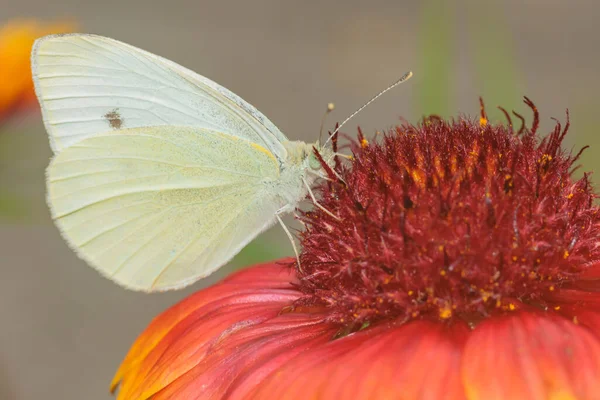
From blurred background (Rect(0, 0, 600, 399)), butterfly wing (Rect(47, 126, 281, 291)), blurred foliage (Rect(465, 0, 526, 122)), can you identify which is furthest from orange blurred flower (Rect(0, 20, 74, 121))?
blurred foliage (Rect(465, 0, 526, 122))

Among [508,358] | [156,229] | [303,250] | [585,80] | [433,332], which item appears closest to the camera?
[508,358]

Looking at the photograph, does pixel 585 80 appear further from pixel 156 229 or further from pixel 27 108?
pixel 156 229

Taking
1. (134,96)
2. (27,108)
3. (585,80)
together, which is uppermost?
(585,80)

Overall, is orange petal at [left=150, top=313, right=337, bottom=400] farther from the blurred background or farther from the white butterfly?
the blurred background

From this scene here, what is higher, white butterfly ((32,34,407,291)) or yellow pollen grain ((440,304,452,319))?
white butterfly ((32,34,407,291))

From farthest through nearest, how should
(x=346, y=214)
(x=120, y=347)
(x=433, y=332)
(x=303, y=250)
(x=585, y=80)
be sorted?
(x=585, y=80)
(x=120, y=347)
(x=303, y=250)
(x=346, y=214)
(x=433, y=332)

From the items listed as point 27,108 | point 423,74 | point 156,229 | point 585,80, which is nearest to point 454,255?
point 156,229

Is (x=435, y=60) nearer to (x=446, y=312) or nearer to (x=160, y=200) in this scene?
(x=160, y=200)

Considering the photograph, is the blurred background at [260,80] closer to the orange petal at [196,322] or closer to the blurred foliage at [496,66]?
the blurred foliage at [496,66]

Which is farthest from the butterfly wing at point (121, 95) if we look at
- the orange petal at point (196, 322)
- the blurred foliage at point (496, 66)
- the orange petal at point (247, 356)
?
the blurred foliage at point (496, 66)
